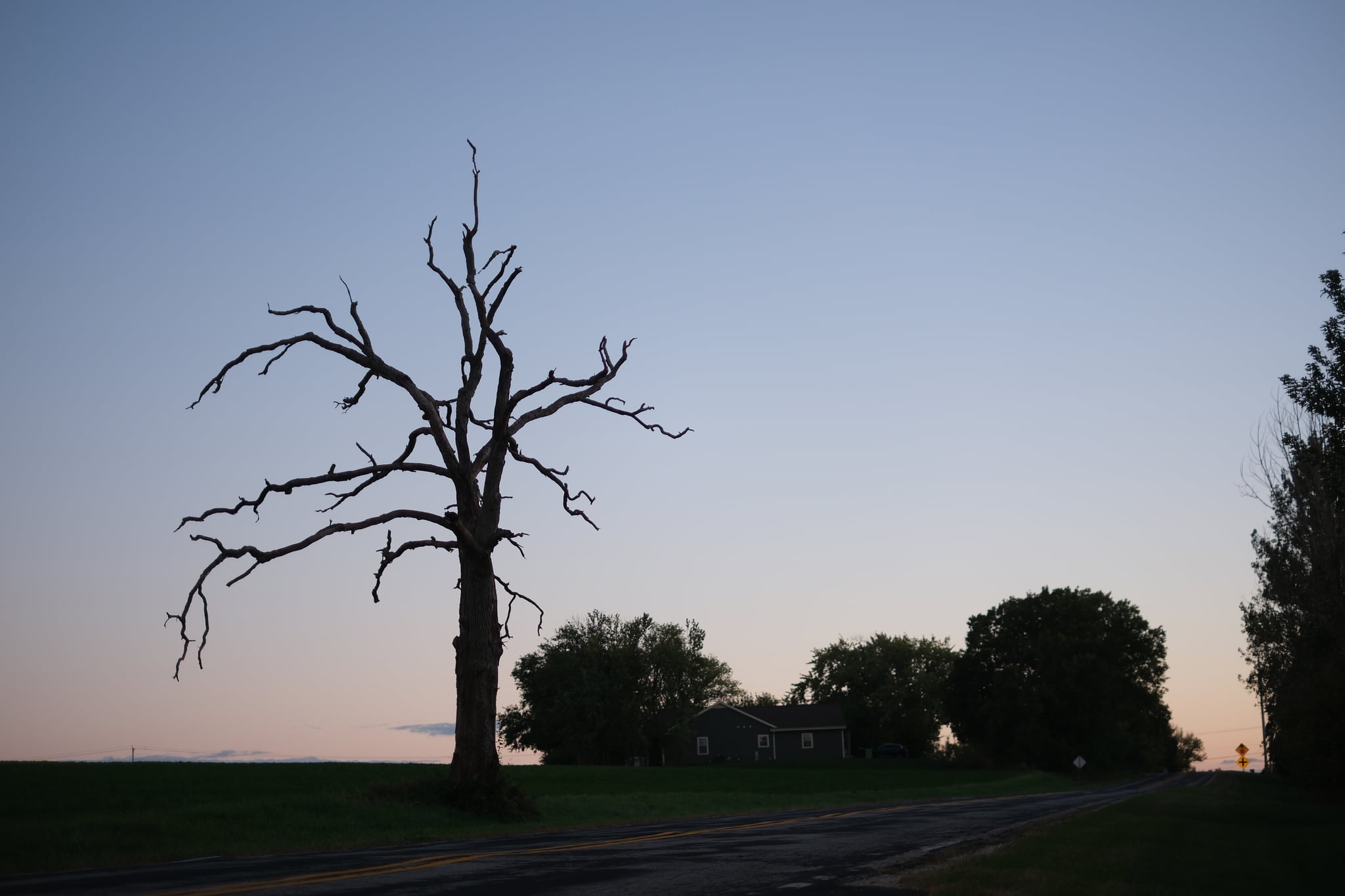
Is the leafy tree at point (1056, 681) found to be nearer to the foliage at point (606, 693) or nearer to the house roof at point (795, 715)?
the house roof at point (795, 715)

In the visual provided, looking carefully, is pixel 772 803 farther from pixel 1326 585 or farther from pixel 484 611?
pixel 1326 585

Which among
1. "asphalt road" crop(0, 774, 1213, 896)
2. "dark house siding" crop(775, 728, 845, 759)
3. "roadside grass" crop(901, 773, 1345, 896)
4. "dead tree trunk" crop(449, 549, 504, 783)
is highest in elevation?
"dead tree trunk" crop(449, 549, 504, 783)

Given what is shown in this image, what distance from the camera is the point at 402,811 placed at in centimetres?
2148

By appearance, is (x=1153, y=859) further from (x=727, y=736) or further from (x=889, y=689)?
(x=889, y=689)

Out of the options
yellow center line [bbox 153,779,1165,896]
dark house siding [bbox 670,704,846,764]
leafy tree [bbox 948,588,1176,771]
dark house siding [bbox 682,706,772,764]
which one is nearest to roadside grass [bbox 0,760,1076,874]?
yellow center line [bbox 153,779,1165,896]

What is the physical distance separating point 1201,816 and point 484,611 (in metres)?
18.6

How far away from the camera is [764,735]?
10425 centimetres

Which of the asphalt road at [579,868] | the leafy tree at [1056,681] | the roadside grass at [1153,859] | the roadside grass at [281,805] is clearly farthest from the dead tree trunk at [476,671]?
the leafy tree at [1056,681]

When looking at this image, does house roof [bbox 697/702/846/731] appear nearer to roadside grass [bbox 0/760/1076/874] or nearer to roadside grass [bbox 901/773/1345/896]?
roadside grass [bbox 0/760/1076/874]

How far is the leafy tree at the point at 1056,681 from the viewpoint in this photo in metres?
87.3

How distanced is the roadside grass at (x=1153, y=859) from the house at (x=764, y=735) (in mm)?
77101

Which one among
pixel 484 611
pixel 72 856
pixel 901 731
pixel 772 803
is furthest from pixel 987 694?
pixel 72 856

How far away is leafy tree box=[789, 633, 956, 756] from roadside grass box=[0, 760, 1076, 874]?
57.4m

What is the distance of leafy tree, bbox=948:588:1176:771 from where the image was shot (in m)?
87.3
